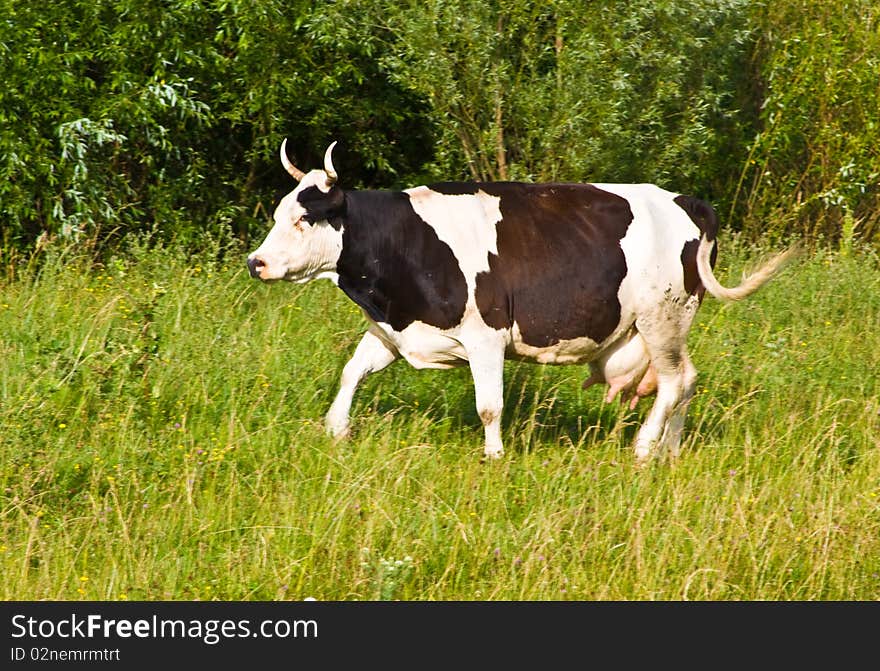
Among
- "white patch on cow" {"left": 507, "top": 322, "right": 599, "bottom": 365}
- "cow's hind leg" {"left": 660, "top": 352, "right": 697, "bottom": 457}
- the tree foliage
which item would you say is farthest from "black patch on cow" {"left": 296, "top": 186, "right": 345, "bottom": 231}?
the tree foliage

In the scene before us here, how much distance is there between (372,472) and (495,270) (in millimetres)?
1377

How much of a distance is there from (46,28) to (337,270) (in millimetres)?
5078

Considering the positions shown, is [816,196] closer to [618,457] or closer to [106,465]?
[618,457]

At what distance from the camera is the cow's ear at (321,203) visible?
23.3 ft

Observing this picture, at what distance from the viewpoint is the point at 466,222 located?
7.24m

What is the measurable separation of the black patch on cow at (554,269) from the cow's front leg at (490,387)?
0.17 metres

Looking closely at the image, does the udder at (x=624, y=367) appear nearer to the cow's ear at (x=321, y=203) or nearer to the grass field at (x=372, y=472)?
the grass field at (x=372, y=472)

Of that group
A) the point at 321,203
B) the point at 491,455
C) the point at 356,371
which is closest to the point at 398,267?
the point at 321,203

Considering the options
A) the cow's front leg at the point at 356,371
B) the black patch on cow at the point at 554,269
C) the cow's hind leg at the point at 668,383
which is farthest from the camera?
the cow's hind leg at the point at 668,383

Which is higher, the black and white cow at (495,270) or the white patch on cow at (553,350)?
the black and white cow at (495,270)

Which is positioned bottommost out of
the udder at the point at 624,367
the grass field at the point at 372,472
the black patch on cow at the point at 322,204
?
the grass field at the point at 372,472

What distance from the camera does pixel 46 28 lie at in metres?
10.9

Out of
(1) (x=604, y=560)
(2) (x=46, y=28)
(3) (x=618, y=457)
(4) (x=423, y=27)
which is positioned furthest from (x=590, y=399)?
(2) (x=46, y=28)

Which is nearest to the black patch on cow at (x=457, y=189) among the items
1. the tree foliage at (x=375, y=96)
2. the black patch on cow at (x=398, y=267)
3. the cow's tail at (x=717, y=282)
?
the black patch on cow at (x=398, y=267)
